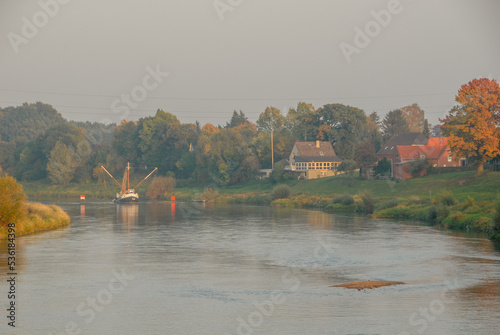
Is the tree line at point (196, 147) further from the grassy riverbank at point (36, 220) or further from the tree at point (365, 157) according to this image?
the grassy riverbank at point (36, 220)

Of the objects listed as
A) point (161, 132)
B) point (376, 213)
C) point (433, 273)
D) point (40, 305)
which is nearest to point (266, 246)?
point (433, 273)

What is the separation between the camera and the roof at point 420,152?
108 metres

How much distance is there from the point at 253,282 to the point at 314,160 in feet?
333

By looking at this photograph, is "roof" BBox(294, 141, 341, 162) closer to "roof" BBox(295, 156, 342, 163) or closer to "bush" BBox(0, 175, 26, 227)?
"roof" BBox(295, 156, 342, 163)

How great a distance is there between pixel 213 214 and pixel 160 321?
58.6 m

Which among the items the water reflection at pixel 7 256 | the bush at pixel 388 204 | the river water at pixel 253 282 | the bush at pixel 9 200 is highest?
the bush at pixel 9 200

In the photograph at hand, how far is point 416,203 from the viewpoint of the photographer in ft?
245

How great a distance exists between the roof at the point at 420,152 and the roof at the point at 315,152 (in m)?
26.2

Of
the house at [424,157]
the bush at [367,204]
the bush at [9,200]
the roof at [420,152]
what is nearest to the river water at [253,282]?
the bush at [9,200]

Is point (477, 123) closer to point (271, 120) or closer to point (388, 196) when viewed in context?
point (388, 196)

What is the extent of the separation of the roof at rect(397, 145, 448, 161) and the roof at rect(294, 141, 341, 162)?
26155mm

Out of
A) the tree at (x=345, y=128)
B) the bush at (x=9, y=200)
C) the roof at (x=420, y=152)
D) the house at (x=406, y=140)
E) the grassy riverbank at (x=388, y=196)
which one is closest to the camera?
the bush at (x=9, y=200)

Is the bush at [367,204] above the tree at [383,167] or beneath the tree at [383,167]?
beneath

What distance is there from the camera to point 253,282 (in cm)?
3197
